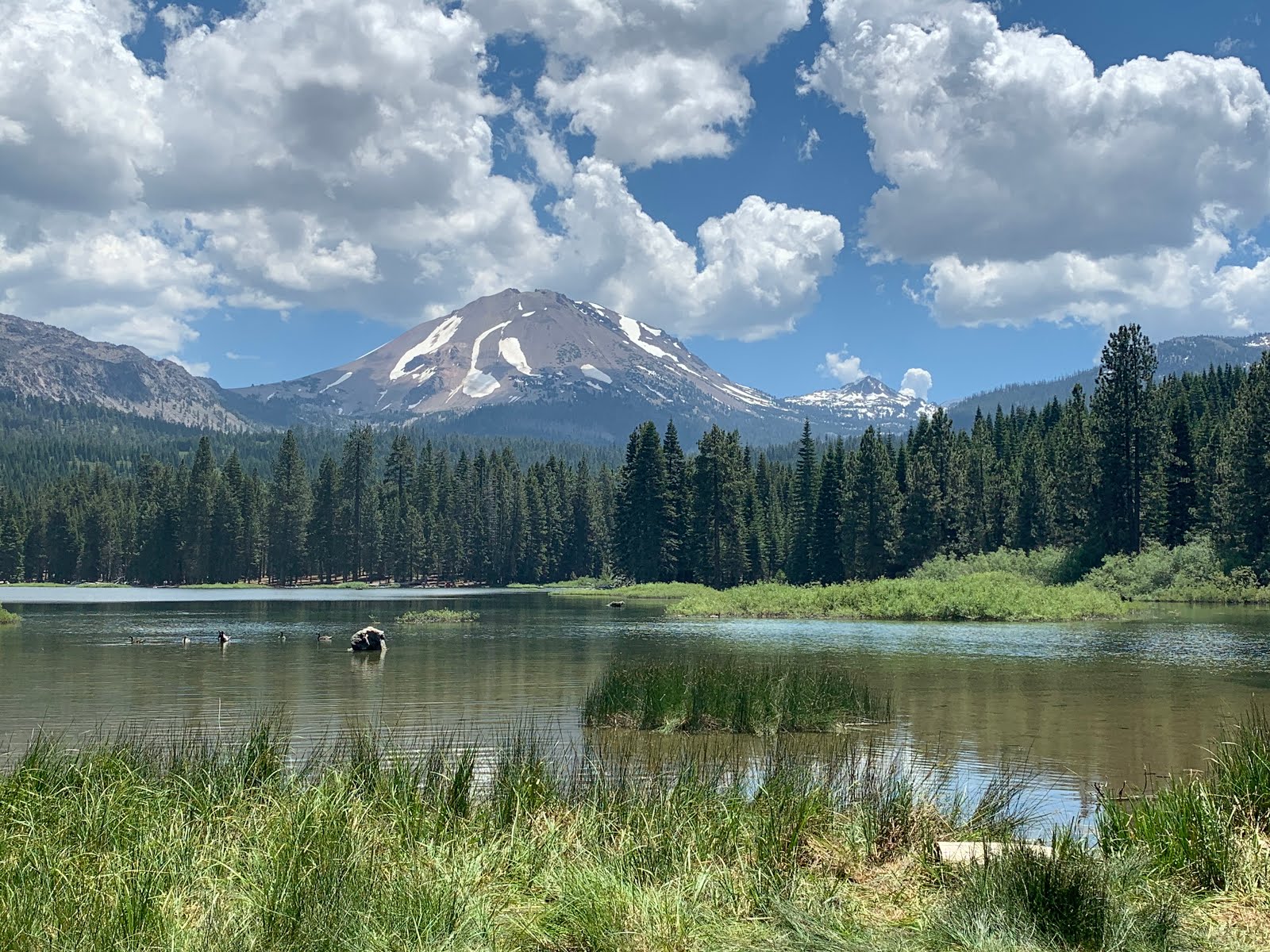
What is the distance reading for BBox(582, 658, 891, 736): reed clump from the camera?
2078 centimetres

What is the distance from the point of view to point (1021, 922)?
7066 mm

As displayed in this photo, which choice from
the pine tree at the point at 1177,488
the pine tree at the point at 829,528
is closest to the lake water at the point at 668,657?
the pine tree at the point at 1177,488

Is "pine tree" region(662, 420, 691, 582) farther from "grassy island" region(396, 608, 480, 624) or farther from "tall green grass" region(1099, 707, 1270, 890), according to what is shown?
"tall green grass" region(1099, 707, 1270, 890)

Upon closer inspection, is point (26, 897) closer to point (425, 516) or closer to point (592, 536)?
point (592, 536)

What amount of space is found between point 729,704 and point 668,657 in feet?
46.7

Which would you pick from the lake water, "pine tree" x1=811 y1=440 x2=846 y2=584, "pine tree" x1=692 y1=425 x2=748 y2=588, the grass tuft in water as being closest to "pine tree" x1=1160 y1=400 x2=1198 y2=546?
the lake water

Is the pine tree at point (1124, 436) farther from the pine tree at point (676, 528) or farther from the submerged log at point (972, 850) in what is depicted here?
the submerged log at point (972, 850)

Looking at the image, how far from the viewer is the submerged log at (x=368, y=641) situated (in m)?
40.2

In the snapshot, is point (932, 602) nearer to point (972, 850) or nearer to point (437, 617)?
point (437, 617)

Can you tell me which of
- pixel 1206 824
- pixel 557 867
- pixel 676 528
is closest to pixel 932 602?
pixel 1206 824

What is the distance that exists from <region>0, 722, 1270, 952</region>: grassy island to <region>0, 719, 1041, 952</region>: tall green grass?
0.03 meters

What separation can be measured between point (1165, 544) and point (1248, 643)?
155 ft

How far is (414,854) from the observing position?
8.62m

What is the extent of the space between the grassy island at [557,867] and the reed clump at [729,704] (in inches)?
351
